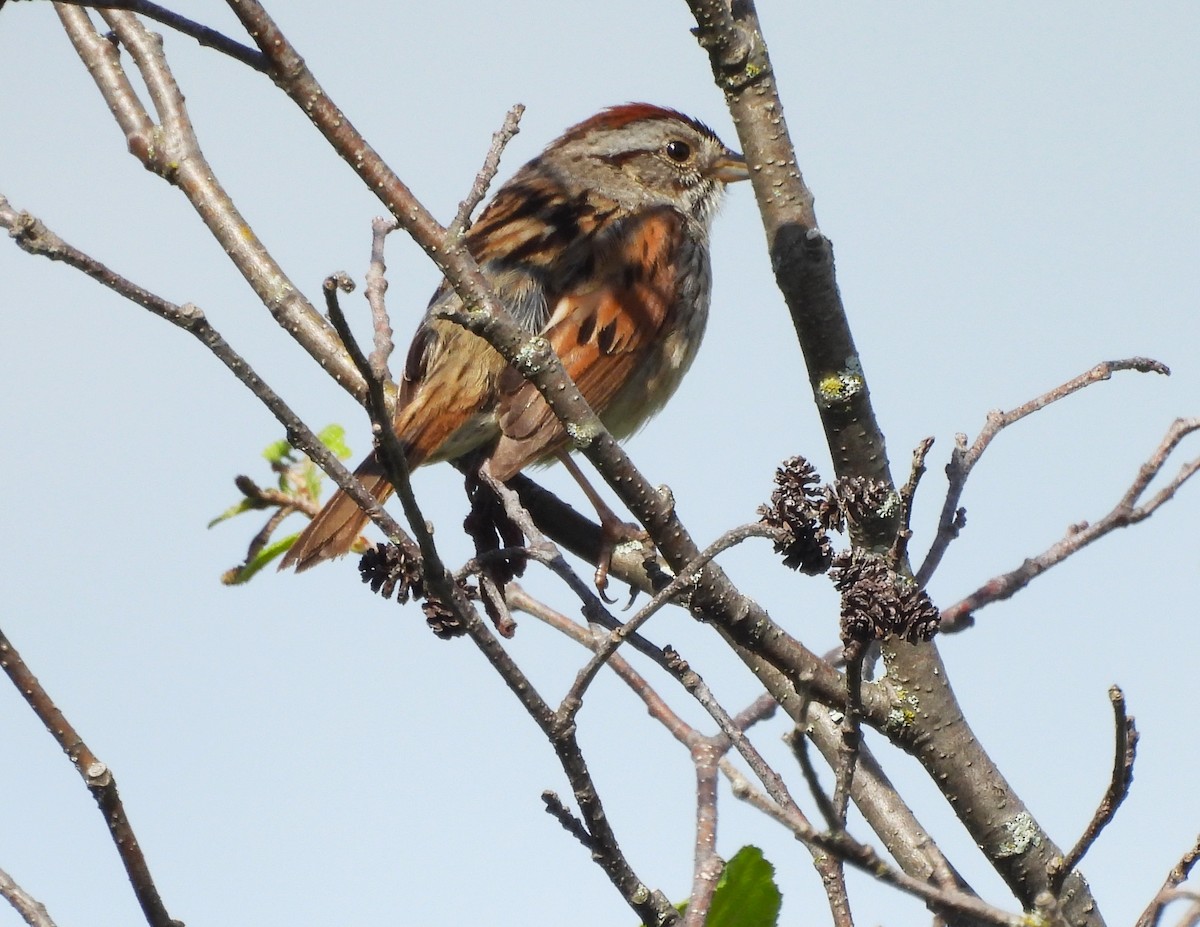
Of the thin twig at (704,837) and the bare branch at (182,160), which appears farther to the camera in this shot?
the bare branch at (182,160)

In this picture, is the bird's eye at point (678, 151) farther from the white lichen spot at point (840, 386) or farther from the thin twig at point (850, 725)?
the thin twig at point (850, 725)

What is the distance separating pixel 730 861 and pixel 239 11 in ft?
5.40

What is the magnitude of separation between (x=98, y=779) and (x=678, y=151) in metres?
4.94

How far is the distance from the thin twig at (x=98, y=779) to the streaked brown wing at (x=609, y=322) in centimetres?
243

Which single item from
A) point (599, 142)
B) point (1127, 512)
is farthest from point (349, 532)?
point (599, 142)

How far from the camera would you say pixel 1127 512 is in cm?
350

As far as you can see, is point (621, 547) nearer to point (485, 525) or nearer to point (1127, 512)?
point (485, 525)

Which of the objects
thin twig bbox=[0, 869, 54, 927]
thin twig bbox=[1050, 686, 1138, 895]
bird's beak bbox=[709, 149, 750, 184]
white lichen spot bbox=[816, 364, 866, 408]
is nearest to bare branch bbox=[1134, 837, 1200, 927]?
thin twig bbox=[1050, 686, 1138, 895]

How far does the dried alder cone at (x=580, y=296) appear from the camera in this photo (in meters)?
4.59

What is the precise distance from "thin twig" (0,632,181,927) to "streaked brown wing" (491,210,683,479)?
243 centimetres

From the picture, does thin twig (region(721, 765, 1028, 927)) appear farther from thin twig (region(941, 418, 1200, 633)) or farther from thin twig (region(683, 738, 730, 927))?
thin twig (region(941, 418, 1200, 633))

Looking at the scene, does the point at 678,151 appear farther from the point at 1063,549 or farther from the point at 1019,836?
the point at 1019,836

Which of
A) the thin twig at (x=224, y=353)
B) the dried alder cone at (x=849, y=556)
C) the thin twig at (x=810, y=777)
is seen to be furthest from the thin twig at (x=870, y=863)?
the thin twig at (x=224, y=353)

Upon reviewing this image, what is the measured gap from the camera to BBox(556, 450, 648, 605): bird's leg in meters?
4.26
